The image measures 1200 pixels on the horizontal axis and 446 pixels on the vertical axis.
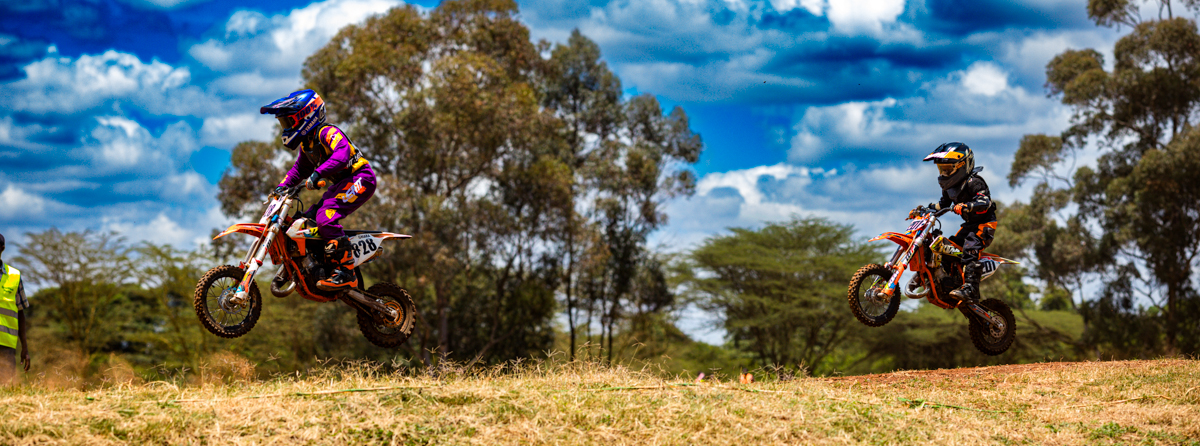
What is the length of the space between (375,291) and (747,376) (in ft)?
13.5

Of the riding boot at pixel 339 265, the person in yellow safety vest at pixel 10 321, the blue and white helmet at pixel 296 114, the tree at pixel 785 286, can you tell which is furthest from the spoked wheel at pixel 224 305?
the tree at pixel 785 286

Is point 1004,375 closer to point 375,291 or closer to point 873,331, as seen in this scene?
point 375,291

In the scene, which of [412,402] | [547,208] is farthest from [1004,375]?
[547,208]

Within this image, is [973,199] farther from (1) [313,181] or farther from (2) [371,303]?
(1) [313,181]

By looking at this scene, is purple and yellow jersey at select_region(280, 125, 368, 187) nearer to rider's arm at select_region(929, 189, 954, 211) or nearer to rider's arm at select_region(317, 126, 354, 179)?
rider's arm at select_region(317, 126, 354, 179)

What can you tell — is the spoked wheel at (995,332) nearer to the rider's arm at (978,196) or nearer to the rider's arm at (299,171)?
the rider's arm at (978,196)

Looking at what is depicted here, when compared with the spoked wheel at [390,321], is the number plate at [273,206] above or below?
above

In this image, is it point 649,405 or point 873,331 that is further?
point 873,331

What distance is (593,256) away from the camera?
29.8m

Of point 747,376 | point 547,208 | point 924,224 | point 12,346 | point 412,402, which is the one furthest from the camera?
point 547,208

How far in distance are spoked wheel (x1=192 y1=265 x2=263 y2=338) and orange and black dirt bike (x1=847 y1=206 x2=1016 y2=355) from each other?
6565 millimetres

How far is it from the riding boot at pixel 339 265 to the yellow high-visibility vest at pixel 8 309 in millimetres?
2941

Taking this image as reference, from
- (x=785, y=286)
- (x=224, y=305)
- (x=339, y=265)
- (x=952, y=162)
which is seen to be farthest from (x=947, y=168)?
(x=785, y=286)

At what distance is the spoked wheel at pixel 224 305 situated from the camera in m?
8.70
